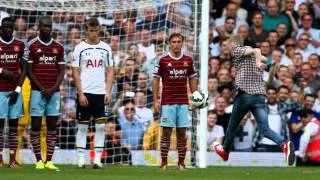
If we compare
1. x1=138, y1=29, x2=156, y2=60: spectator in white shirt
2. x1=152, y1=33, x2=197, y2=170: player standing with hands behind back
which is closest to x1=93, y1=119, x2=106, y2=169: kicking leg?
x1=152, y1=33, x2=197, y2=170: player standing with hands behind back

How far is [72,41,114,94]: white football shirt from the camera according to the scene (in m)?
15.0

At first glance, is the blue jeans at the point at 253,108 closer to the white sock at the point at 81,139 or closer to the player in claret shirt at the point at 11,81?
the white sock at the point at 81,139

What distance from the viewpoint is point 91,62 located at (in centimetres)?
1509

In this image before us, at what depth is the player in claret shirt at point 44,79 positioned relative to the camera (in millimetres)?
14883

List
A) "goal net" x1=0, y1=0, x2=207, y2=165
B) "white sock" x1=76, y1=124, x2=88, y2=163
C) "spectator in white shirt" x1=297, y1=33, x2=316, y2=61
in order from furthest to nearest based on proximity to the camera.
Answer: "spectator in white shirt" x1=297, y1=33, x2=316, y2=61, "goal net" x1=0, y1=0, x2=207, y2=165, "white sock" x1=76, y1=124, x2=88, y2=163

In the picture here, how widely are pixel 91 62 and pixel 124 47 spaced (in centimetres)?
521

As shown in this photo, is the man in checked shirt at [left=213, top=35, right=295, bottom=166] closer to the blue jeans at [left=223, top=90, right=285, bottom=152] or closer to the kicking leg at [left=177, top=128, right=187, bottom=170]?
the blue jeans at [left=223, top=90, right=285, bottom=152]

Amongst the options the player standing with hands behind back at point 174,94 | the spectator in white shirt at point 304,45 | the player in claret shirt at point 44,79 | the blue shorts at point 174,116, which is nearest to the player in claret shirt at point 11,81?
the player in claret shirt at point 44,79

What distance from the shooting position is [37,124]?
14922 millimetres

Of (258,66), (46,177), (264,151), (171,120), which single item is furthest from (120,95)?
(46,177)

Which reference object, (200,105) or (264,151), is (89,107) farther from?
(264,151)

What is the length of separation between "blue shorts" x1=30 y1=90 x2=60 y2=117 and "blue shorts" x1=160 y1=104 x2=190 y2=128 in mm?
1731

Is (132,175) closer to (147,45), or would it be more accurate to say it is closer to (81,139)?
(81,139)

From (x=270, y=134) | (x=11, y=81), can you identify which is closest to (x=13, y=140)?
(x=11, y=81)
